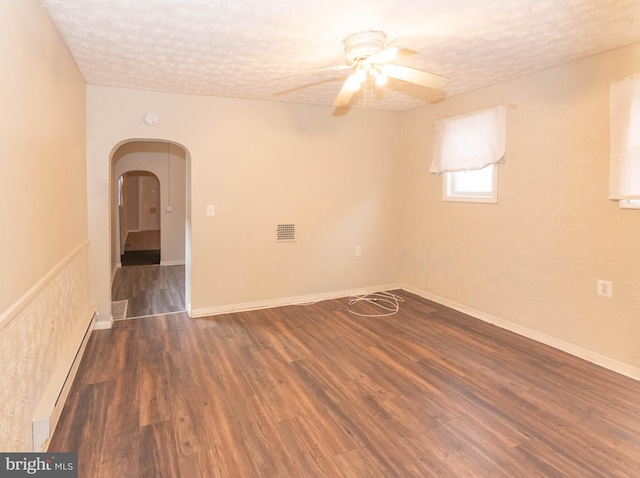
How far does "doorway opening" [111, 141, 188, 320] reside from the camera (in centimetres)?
460

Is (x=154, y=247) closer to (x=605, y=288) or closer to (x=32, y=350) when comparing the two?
(x=32, y=350)

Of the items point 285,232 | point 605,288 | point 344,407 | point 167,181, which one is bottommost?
point 344,407

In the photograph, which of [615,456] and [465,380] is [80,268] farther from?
[615,456]

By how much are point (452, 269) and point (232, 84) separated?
Result: 295 cm

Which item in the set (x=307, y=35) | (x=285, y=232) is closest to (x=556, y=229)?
(x=307, y=35)

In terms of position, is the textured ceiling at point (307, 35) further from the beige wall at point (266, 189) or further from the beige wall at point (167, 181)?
the beige wall at point (167, 181)

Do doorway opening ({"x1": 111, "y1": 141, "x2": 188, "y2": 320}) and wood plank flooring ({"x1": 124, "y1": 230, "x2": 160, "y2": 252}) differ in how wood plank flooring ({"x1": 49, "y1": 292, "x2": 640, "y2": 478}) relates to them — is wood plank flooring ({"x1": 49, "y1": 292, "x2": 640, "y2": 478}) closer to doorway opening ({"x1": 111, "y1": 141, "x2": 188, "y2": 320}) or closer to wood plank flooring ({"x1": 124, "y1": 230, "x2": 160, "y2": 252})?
doorway opening ({"x1": 111, "y1": 141, "x2": 188, "y2": 320})

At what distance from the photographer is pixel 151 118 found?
12.1 ft

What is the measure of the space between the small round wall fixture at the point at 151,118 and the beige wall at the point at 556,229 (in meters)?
2.98

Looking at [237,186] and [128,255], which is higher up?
[237,186]

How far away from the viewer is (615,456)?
6.26 feet

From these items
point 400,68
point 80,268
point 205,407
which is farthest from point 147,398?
point 400,68

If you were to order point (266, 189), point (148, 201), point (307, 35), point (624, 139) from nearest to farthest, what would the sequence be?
point (307, 35) < point (624, 139) < point (266, 189) < point (148, 201)

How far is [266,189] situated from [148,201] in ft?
29.8
